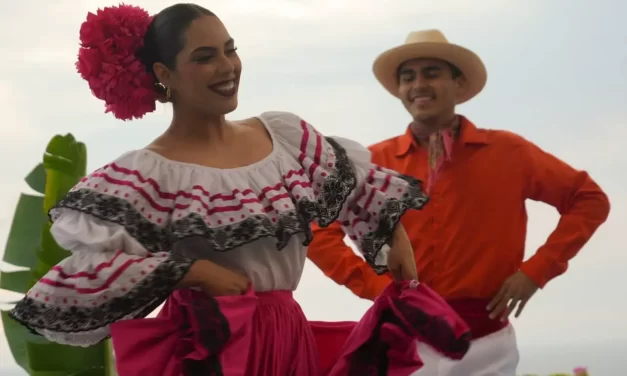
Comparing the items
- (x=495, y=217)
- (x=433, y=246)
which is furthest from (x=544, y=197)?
(x=433, y=246)

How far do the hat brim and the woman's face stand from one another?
97cm

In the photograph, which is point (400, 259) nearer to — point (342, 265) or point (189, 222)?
point (189, 222)

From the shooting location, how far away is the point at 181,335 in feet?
4.48

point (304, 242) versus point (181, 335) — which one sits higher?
point (304, 242)

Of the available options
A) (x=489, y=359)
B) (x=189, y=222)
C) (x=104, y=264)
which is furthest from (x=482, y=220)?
(x=104, y=264)

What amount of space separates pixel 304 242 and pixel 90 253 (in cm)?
33

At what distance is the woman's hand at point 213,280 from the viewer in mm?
1323

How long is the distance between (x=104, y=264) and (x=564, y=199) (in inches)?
54.0

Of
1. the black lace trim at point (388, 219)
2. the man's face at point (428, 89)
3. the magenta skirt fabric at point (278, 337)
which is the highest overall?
the man's face at point (428, 89)

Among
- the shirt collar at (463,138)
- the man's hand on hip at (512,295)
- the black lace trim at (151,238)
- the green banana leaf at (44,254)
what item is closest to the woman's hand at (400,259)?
the black lace trim at (151,238)

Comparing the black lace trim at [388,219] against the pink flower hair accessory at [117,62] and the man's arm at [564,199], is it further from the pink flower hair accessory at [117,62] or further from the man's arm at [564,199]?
the man's arm at [564,199]

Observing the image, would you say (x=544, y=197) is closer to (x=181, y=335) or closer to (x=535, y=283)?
(x=535, y=283)

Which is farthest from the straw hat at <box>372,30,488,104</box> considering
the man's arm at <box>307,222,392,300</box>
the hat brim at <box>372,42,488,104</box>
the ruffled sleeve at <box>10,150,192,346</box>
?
the ruffled sleeve at <box>10,150,192,346</box>

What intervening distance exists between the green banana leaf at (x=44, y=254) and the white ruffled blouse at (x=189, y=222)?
103 centimetres
